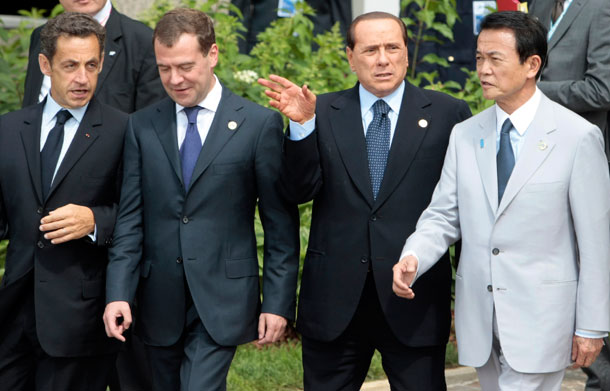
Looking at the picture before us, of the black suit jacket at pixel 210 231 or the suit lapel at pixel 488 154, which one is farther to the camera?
the black suit jacket at pixel 210 231

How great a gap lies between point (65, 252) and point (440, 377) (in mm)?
1725

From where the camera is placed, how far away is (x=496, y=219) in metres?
4.25

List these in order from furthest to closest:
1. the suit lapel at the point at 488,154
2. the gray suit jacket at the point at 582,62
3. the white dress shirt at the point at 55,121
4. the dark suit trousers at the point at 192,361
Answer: the gray suit jacket at the point at 582,62 < the white dress shirt at the point at 55,121 < the dark suit trousers at the point at 192,361 < the suit lapel at the point at 488,154

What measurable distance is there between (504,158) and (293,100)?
0.89 m

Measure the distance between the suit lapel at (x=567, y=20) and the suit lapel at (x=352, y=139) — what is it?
159cm

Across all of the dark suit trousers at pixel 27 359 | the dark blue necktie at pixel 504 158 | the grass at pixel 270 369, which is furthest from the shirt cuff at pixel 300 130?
the grass at pixel 270 369

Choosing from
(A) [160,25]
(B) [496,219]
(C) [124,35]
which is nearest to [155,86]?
(C) [124,35]

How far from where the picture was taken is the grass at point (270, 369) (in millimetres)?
6266

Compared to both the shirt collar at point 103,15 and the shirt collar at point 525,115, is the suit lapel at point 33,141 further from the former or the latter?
the shirt collar at point 525,115

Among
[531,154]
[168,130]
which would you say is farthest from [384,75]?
[168,130]

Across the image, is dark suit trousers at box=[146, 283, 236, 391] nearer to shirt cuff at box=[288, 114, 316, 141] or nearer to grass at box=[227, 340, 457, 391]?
shirt cuff at box=[288, 114, 316, 141]

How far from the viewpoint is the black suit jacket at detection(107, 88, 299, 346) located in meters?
4.53

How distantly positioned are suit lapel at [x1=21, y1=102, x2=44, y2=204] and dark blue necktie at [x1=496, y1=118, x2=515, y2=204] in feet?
6.49

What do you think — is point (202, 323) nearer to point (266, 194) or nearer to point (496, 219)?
point (266, 194)
